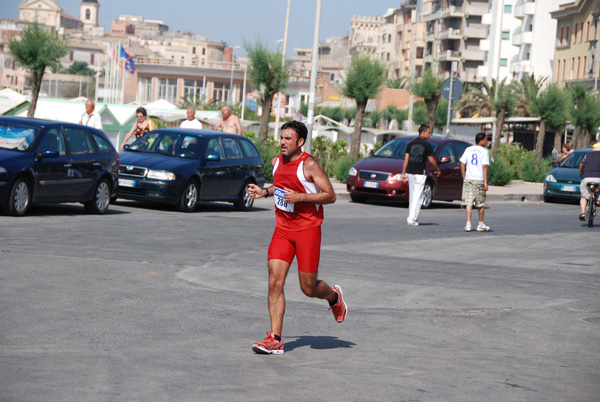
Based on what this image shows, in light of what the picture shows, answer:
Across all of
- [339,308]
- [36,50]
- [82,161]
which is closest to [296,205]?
[339,308]

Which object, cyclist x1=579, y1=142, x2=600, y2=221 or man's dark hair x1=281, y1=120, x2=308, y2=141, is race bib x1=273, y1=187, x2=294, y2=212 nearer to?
man's dark hair x1=281, y1=120, x2=308, y2=141

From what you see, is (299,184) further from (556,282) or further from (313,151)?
(313,151)

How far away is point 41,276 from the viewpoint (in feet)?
34.3

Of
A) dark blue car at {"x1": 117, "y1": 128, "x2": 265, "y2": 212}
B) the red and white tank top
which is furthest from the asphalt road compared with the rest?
dark blue car at {"x1": 117, "y1": 128, "x2": 265, "y2": 212}

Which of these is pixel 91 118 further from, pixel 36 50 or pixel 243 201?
pixel 36 50

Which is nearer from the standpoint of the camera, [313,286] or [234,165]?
[313,286]

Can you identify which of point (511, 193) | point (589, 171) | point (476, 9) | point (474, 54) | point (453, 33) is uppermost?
point (476, 9)

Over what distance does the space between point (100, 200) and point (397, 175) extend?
9.40m

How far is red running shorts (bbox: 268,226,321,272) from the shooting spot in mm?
7617

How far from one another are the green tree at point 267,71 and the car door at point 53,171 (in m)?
19.9

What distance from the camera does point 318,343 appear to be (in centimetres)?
802

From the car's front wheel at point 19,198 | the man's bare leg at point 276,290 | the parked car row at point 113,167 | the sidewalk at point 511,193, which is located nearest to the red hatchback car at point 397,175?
the sidewalk at point 511,193

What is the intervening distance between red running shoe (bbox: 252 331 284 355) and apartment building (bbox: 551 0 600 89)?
72.0m

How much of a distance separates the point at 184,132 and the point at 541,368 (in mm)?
14825
